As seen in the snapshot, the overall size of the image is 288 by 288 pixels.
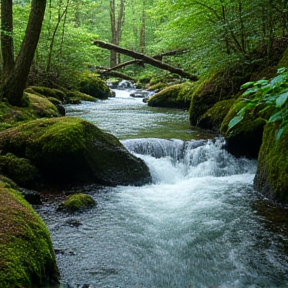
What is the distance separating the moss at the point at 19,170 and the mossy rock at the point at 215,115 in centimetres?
548

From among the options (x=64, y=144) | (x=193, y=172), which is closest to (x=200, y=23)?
(x=193, y=172)

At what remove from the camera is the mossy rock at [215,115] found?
373 inches

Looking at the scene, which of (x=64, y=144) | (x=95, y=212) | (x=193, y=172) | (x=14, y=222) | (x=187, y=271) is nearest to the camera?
(x=14, y=222)

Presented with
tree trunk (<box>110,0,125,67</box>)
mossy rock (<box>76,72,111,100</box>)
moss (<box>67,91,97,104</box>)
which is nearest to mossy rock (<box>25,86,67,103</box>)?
moss (<box>67,91,97,104</box>)

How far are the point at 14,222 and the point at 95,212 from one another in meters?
2.09

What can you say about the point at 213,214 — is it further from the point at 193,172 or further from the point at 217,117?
the point at 217,117

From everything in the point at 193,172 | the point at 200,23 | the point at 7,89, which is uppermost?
the point at 200,23

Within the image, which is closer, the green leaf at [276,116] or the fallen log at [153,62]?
the green leaf at [276,116]

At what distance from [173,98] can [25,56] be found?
28.8 feet

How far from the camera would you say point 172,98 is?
16250mm

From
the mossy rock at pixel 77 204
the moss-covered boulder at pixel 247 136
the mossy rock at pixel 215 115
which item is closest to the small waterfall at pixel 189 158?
the moss-covered boulder at pixel 247 136

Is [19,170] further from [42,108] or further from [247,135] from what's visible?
[247,135]

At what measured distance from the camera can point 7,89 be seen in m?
8.92

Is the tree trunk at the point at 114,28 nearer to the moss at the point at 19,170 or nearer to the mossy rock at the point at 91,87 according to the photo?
the mossy rock at the point at 91,87
